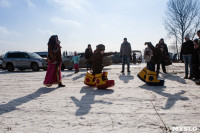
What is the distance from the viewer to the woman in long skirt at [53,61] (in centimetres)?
633

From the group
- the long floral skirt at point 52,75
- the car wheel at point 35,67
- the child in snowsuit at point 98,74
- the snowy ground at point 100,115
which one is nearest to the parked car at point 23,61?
the car wheel at point 35,67

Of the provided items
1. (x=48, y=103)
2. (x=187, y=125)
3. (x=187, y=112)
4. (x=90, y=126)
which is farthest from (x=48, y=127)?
(x=187, y=112)

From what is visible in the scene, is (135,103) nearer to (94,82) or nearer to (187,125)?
(187,125)

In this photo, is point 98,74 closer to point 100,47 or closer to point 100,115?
point 100,47

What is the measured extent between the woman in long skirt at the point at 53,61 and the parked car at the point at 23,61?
396 inches

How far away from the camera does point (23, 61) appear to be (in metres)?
16.2

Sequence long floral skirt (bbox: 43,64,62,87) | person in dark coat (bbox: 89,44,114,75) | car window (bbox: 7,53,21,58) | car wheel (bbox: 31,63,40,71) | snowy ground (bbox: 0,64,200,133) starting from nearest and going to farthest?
1. snowy ground (bbox: 0,64,200,133)
2. person in dark coat (bbox: 89,44,114,75)
3. long floral skirt (bbox: 43,64,62,87)
4. car wheel (bbox: 31,63,40,71)
5. car window (bbox: 7,53,21,58)

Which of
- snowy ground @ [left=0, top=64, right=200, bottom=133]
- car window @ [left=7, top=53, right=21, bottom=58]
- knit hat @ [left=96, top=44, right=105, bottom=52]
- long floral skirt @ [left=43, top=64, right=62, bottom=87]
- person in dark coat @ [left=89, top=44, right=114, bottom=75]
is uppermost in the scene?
car window @ [left=7, top=53, right=21, bottom=58]

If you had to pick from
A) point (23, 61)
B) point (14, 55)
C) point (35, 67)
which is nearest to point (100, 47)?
point (35, 67)

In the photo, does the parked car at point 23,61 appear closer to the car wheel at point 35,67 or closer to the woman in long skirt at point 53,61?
the car wheel at point 35,67

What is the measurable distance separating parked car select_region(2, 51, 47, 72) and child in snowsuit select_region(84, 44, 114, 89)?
10.7m

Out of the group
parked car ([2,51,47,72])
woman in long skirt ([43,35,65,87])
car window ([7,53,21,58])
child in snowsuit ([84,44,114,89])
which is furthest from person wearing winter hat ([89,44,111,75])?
car window ([7,53,21,58])

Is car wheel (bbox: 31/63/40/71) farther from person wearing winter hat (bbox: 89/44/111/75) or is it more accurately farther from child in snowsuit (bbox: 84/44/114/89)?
person wearing winter hat (bbox: 89/44/111/75)

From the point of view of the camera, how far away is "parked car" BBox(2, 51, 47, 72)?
16047 millimetres
